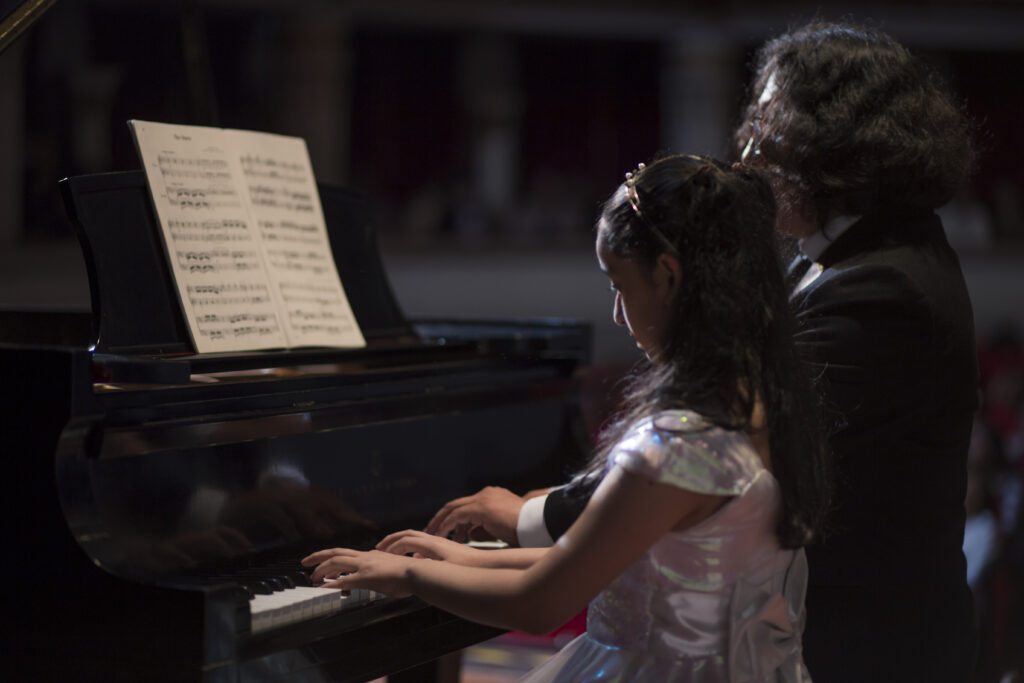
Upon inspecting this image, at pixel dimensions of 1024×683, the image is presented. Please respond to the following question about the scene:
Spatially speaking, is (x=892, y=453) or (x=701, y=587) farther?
(x=892, y=453)

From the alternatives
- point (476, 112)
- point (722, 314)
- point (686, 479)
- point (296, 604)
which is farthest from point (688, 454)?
point (476, 112)

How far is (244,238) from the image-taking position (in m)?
2.23

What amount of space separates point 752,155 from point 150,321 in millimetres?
1123

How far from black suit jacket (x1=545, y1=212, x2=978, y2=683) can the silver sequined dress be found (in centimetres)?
33

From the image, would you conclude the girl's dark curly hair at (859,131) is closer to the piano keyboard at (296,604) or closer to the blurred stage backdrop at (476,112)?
the piano keyboard at (296,604)

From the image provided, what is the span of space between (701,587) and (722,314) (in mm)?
361

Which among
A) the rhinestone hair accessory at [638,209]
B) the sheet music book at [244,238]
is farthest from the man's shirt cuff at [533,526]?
the sheet music book at [244,238]

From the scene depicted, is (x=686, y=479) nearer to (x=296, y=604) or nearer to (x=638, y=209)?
(x=638, y=209)

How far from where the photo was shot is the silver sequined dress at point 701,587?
144cm

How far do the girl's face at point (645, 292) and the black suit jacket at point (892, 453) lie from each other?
0.44 meters

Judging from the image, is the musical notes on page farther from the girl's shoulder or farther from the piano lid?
the girl's shoulder

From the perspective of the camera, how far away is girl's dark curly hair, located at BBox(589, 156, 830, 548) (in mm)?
1482

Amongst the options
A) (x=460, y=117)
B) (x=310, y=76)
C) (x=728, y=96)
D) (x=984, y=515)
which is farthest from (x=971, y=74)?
(x=984, y=515)

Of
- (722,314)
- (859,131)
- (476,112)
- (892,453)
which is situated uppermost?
(476,112)
